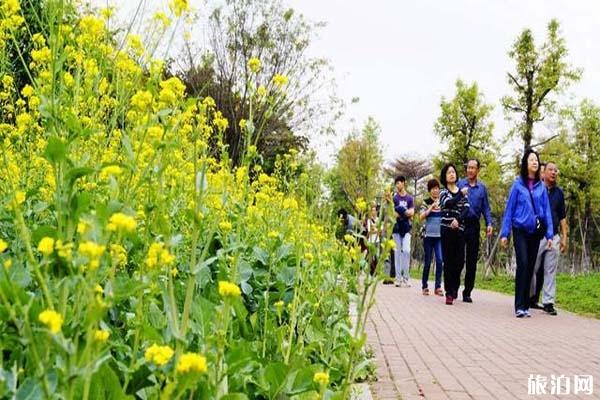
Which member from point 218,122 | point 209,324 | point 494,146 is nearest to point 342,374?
point 209,324

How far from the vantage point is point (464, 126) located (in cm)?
3038

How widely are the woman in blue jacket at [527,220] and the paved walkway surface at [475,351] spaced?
0.38 metres

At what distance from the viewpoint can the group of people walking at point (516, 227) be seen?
7.81m

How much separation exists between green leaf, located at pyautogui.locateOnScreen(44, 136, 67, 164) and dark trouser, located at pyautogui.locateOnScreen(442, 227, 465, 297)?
756 cm

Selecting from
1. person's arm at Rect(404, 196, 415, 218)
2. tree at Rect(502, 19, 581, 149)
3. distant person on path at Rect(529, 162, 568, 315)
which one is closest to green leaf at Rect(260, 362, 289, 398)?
distant person on path at Rect(529, 162, 568, 315)

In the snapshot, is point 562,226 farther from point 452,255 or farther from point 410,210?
point 410,210

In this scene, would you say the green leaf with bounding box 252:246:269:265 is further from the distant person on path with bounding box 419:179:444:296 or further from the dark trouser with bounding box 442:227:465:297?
the distant person on path with bounding box 419:179:444:296

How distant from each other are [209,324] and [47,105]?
2.91 ft

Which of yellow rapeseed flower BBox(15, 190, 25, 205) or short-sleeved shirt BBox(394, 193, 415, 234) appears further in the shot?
short-sleeved shirt BBox(394, 193, 415, 234)

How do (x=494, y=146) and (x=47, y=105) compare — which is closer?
(x=47, y=105)

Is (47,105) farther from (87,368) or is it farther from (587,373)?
(587,373)

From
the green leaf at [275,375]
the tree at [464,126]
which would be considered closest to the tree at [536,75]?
the tree at [464,126]

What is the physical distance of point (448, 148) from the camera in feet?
101

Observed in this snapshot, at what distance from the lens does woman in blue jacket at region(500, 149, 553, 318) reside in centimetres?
774
